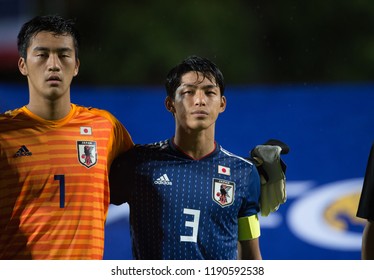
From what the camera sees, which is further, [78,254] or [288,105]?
[288,105]

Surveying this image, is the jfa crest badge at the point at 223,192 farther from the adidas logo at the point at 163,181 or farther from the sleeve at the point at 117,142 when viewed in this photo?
the sleeve at the point at 117,142

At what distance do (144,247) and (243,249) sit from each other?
1.10ft

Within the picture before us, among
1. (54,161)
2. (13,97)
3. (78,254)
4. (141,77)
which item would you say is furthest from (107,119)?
(141,77)

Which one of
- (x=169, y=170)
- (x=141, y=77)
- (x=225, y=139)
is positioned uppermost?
(x=141, y=77)

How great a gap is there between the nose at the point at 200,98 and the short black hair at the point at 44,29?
0.41 metres

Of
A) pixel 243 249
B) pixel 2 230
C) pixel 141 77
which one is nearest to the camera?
pixel 2 230

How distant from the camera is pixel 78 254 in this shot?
119 inches

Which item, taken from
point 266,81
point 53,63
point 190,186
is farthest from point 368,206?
point 266,81

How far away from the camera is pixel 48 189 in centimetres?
299

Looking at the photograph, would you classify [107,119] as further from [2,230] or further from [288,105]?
[288,105]

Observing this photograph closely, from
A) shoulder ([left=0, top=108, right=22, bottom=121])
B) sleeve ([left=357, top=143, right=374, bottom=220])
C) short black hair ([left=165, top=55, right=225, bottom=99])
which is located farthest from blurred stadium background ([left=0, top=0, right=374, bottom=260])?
sleeve ([left=357, top=143, right=374, bottom=220])

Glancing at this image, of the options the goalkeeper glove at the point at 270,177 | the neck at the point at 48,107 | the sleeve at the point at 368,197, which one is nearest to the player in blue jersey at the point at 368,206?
the sleeve at the point at 368,197

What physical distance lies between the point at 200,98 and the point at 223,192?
305mm

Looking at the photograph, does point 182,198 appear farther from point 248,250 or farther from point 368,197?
point 368,197
